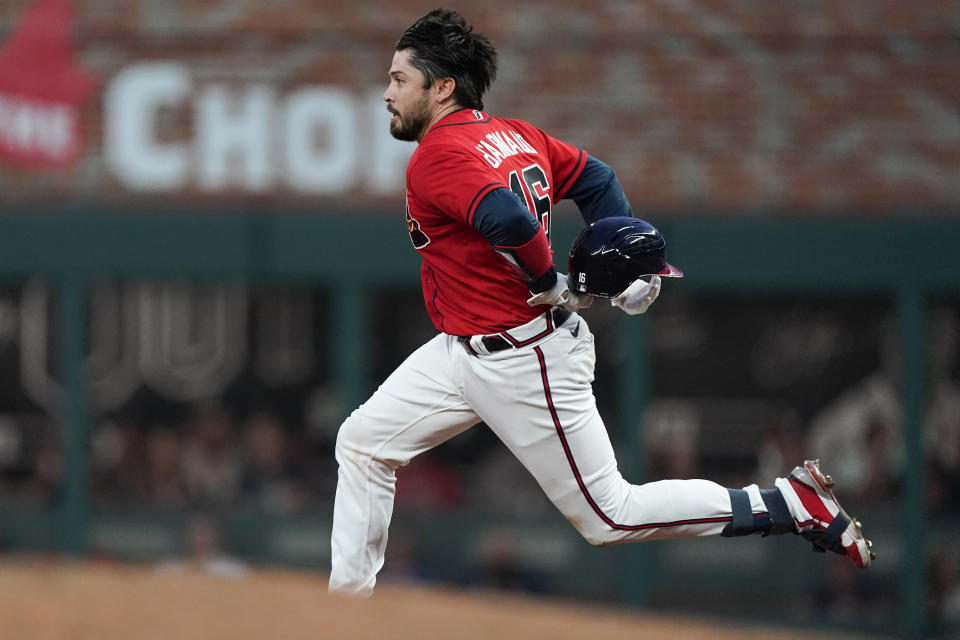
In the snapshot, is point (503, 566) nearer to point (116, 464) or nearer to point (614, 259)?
point (116, 464)

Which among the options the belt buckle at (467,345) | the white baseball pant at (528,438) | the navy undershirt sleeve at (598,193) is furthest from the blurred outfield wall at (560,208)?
the belt buckle at (467,345)

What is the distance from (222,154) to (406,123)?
697cm

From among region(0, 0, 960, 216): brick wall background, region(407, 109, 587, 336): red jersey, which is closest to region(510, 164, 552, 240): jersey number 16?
region(407, 109, 587, 336): red jersey

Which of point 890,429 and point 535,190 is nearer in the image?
point 535,190

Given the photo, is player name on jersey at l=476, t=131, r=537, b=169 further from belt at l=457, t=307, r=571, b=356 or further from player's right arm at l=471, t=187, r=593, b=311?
belt at l=457, t=307, r=571, b=356

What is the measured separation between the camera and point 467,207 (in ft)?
12.4

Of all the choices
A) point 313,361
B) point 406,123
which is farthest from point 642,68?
point 406,123

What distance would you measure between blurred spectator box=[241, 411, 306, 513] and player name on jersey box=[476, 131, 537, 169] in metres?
7.13

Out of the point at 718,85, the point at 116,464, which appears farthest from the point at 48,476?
the point at 718,85

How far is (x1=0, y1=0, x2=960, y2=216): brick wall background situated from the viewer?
10555 mm

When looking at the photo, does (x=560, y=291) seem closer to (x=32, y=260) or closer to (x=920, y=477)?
(x=920, y=477)

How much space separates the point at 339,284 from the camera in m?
10.9

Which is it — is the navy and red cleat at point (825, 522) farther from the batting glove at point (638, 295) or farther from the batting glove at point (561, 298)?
the batting glove at point (561, 298)

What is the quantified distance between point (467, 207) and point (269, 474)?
7.56 meters
